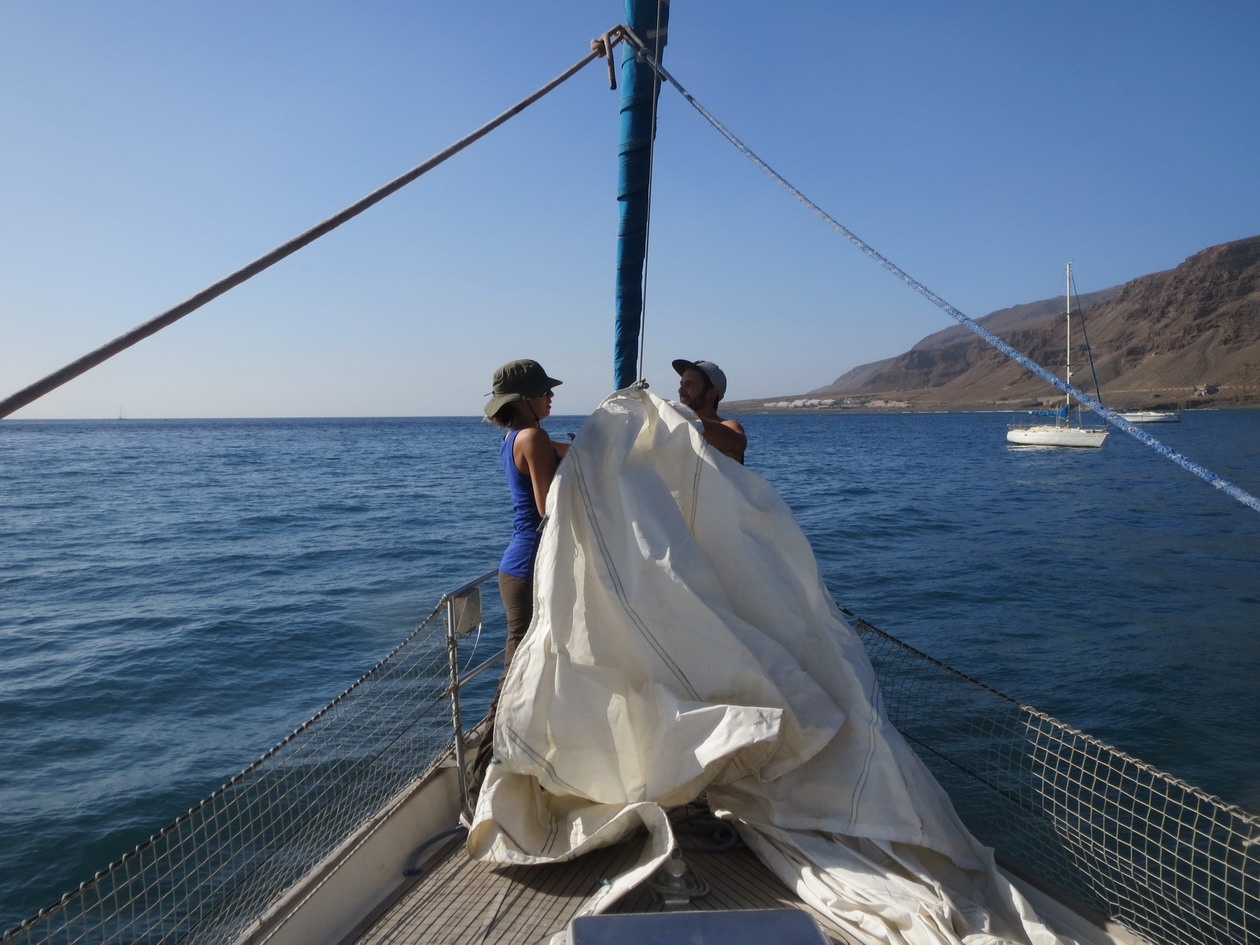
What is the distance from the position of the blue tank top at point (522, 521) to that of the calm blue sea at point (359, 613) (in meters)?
4.91

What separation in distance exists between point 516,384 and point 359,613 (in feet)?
35.6

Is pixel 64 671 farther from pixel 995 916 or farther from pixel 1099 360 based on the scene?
pixel 1099 360

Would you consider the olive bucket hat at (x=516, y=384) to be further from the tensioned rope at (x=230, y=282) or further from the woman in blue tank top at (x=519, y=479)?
the tensioned rope at (x=230, y=282)

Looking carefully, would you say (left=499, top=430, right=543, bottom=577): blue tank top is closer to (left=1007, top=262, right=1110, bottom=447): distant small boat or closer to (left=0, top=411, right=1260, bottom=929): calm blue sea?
(left=0, top=411, right=1260, bottom=929): calm blue sea

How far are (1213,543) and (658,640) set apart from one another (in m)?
20.2

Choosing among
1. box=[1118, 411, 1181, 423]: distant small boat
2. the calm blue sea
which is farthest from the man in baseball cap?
box=[1118, 411, 1181, 423]: distant small boat

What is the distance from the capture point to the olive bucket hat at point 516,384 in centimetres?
362

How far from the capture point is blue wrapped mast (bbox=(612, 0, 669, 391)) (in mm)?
4016

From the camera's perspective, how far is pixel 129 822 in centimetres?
671

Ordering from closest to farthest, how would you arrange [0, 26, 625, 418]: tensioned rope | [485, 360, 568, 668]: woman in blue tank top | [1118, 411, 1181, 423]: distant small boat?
1. [0, 26, 625, 418]: tensioned rope
2. [485, 360, 568, 668]: woman in blue tank top
3. [1118, 411, 1181, 423]: distant small boat

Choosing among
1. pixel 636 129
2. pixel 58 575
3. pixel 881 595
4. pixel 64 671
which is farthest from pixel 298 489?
pixel 636 129

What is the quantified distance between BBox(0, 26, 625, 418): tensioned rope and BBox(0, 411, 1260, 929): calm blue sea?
562cm

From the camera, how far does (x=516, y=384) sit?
3643 mm

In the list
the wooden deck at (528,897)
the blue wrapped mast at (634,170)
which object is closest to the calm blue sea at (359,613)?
the wooden deck at (528,897)
